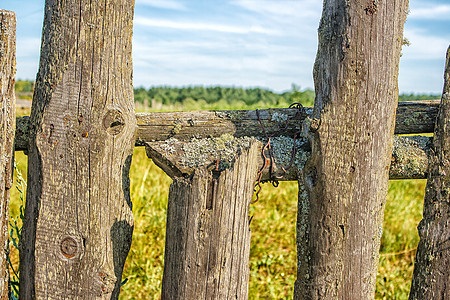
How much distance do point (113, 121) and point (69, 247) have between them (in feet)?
2.04

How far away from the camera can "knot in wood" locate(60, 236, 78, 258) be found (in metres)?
1.83

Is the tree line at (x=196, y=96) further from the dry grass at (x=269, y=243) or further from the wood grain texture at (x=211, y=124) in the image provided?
the wood grain texture at (x=211, y=124)

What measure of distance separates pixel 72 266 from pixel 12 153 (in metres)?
0.63

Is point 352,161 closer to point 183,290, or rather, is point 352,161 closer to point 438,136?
point 438,136

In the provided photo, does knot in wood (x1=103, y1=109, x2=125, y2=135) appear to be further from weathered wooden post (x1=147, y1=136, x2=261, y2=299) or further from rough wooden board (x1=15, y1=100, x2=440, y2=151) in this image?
weathered wooden post (x1=147, y1=136, x2=261, y2=299)

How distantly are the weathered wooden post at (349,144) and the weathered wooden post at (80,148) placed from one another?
88 cm

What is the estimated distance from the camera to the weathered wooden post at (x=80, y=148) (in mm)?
1767

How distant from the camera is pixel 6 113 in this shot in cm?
186

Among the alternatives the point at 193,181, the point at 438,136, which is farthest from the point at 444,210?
the point at 193,181

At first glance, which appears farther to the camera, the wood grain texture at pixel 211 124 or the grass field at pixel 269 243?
the grass field at pixel 269 243

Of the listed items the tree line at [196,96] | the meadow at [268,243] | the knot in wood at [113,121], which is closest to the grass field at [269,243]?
the meadow at [268,243]

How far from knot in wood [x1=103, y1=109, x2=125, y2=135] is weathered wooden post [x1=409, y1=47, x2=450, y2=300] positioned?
60.5 inches

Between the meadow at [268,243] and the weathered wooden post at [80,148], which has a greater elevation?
the weathered wooden post at [80,148]

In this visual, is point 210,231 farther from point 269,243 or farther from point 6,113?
point 269,243
